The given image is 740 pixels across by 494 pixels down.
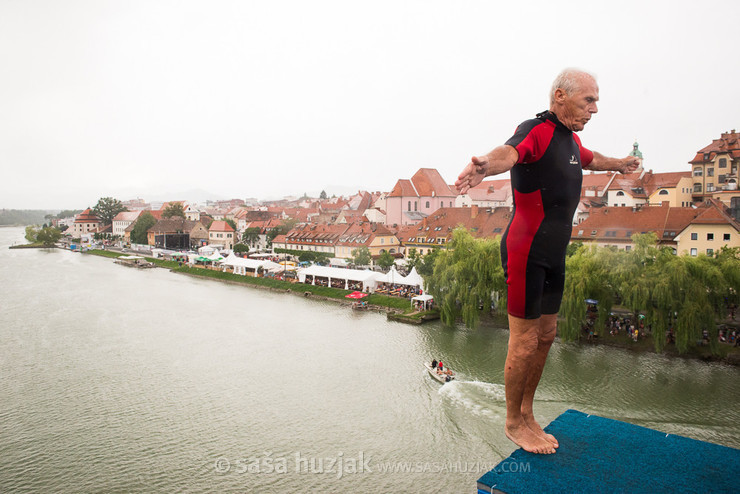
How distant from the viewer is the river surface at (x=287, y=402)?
32.1ft

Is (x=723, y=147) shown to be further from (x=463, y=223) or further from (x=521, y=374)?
(x=521, y=374)

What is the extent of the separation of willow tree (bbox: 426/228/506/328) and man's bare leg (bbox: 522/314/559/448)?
15299 mm

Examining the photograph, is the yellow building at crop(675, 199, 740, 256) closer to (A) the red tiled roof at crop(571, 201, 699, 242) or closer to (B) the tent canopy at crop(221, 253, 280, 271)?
(A) the red tiled roof at crop(571, 201, 699, 242)

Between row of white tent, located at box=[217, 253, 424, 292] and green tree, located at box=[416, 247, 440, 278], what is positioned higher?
green tree, located at box=[416, 247, 440, 278]

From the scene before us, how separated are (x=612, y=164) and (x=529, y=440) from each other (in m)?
2.48

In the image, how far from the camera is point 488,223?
34.5 metres

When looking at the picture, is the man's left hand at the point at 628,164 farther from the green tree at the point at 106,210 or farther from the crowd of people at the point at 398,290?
the green tree at the point at 106,210

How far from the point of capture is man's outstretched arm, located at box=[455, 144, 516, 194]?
2.92 m

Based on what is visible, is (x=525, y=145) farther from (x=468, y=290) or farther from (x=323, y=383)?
(x=468, y=290)

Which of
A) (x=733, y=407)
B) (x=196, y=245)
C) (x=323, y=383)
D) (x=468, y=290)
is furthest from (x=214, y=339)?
(x=196, y=245)

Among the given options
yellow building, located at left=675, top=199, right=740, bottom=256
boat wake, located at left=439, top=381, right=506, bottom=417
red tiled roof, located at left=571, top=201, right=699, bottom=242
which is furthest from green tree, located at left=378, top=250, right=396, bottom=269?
boat wake, located at left=439, top=381, right=506, bottom=417

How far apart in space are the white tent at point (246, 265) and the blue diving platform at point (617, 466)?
33452 millimetres

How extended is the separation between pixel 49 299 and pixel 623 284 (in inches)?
1159

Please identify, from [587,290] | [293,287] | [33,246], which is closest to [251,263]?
[293,287]
